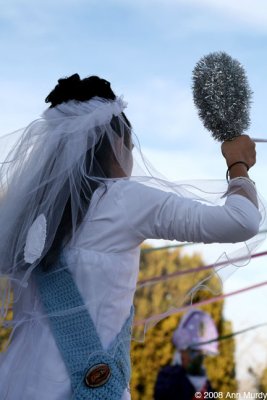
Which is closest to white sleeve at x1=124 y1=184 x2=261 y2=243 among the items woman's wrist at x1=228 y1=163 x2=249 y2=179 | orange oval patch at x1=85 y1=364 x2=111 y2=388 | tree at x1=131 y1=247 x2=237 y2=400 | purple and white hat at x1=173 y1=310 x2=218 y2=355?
woman's wrist at x1=228 y1=163 x2=249 y2=179

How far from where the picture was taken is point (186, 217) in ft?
6.40

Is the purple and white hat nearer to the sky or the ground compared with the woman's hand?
nearer to the ground

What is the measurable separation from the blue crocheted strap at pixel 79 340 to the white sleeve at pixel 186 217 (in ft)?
0.88

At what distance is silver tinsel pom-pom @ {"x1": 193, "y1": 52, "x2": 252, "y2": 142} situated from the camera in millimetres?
2240

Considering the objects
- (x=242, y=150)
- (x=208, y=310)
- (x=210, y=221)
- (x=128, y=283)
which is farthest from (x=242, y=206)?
(x=208, y=310)

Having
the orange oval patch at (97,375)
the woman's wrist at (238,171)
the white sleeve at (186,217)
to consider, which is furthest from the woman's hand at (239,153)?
the orange oval patch at (97,375)

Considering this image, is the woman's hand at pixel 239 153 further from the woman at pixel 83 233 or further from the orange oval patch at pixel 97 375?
the orange oval patch at pixel 97 375

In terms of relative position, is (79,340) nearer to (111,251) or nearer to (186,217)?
(111,251)

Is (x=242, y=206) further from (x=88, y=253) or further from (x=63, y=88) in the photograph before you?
(x=63, y=88)

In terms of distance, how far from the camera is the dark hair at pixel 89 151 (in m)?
2.12

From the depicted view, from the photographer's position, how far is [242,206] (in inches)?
77.9

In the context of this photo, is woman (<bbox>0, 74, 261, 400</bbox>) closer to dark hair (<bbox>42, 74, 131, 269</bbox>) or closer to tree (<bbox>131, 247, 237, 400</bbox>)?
dark hair (<bbox>42, 74, 131, 269</bbox>)

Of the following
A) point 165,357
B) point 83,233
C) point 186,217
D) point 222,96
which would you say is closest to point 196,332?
point 165,357

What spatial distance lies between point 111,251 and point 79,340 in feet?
0.88
